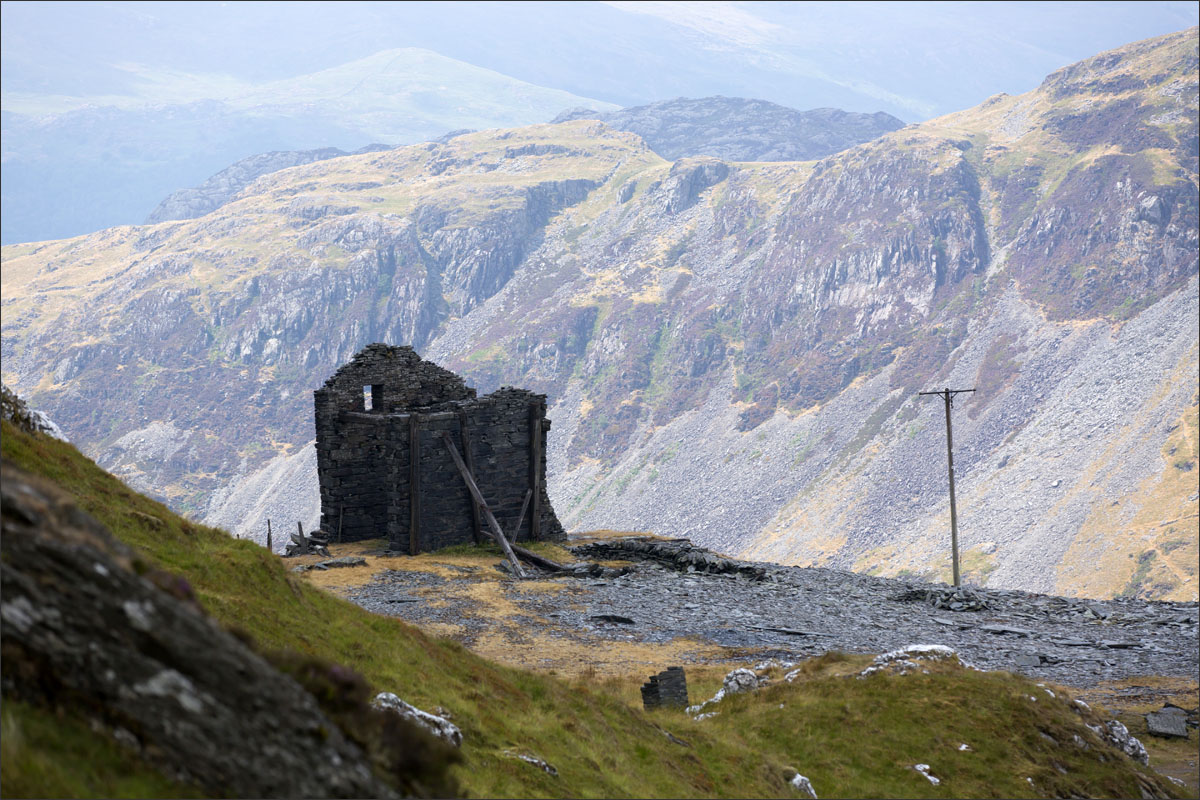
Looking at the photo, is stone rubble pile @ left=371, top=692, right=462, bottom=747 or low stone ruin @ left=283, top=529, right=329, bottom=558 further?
low stone ruin @ left=283, top=529, right=329, bottom=558

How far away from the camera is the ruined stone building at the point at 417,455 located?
36875 millimetres

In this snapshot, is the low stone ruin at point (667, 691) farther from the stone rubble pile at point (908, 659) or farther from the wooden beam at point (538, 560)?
the wooden beam at point (538, 560)

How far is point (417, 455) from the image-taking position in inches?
1447

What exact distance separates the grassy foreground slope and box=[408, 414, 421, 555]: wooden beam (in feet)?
62.7

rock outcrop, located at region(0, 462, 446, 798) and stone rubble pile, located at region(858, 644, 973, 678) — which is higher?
rock outcrop, located at region(0, 462, 446, 798)

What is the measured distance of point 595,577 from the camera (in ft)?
118

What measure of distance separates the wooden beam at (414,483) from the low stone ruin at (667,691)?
18.0 metres

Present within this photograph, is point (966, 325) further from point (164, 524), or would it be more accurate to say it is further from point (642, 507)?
point (164, 524)

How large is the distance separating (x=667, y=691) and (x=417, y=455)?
62.2 feet

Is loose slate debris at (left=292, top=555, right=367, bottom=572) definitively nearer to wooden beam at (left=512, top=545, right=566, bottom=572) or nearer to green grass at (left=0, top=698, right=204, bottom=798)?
wooden beam at (left=512, top=545, right=566, bottom=572)

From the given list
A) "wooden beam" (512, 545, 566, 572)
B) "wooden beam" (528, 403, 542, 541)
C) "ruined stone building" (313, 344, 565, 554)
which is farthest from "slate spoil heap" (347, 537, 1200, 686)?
"wooden beam" (528, 403, 542, 541)

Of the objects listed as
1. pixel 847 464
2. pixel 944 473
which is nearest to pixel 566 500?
pixel 847 464

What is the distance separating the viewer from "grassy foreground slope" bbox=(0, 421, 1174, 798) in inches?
507

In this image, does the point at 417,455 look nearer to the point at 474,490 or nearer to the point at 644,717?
the point at 474,490
